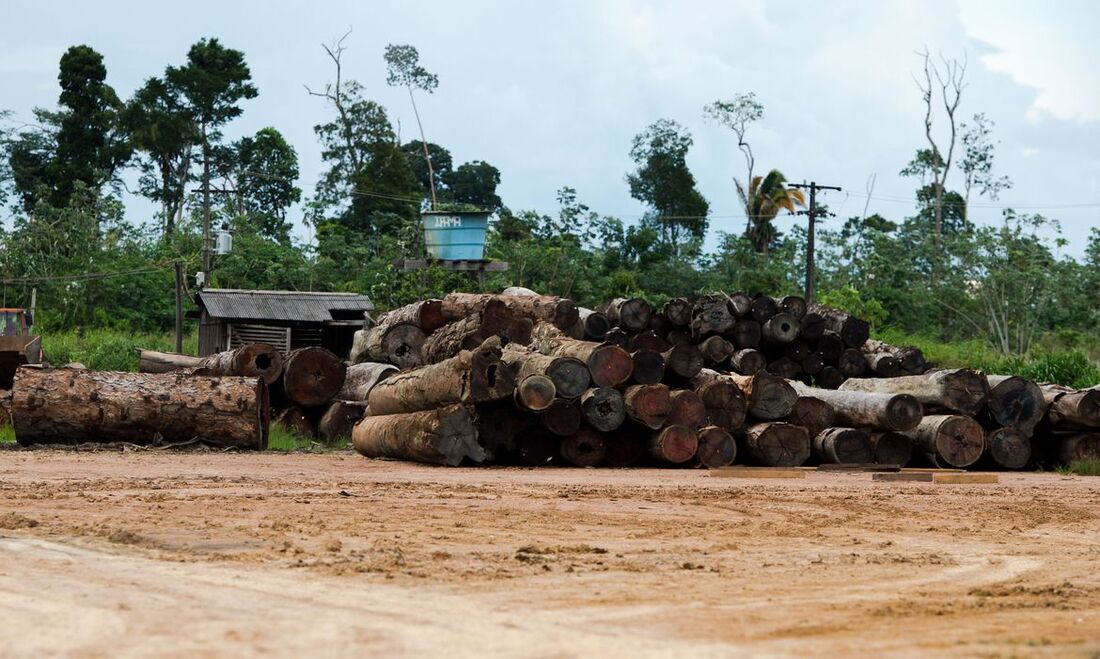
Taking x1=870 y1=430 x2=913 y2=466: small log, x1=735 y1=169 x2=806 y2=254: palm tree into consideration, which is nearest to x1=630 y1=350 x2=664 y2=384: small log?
x1=870 y1=430 x2=913 y2=466: small log

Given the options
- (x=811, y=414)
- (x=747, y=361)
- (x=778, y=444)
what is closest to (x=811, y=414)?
(x=811, y=414)

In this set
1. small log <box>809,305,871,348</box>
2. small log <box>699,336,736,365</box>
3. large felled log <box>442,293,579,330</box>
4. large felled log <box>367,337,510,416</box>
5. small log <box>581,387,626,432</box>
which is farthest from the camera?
small log <box>809,305,871,348</box>

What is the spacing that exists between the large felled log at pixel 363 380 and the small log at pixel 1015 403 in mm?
9400

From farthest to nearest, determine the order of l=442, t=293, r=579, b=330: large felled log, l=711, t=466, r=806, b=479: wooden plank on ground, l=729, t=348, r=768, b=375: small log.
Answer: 1. l=729, t=348, r=768, b=375: small log
2. l=442, t=293, r=579, b=330: large felled log
3. l=711, t=466, r=806, b=479: wooden plank on ground

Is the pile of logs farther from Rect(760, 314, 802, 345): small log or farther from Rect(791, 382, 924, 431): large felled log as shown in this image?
Rect(760, 314, 802, 345): small log

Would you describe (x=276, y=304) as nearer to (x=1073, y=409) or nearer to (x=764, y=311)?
(x=764, y=311)

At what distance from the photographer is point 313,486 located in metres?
14.1

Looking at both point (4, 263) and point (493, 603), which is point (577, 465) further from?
point (4, 263)

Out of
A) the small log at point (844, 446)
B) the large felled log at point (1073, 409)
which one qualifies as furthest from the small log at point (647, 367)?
the large felled log at point (1073, 409)

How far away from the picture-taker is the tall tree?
189 ft

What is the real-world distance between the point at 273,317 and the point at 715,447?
64.0 feet

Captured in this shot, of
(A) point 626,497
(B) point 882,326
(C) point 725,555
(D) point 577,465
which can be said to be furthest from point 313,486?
(B) point 882,326

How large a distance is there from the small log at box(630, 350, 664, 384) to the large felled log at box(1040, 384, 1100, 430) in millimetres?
5959

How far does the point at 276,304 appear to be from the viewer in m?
36.0
